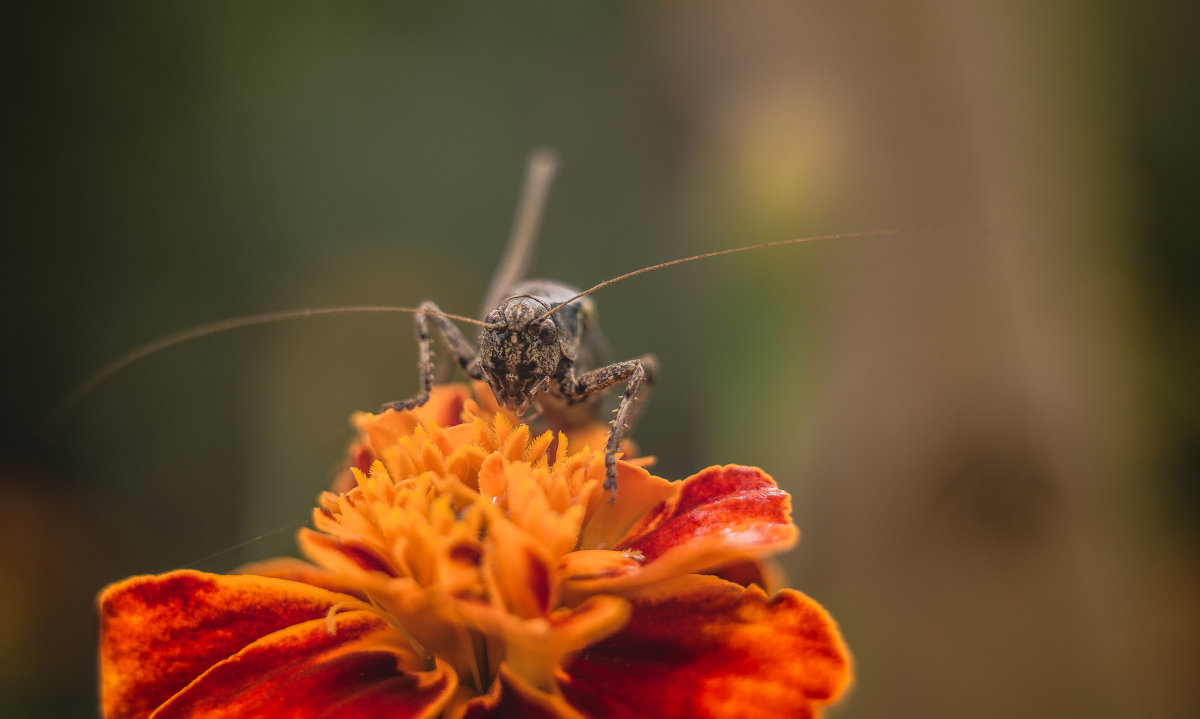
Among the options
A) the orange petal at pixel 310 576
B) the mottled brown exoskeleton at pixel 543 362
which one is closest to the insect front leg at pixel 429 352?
the mottled brown exoskeleton at pixel 543 362

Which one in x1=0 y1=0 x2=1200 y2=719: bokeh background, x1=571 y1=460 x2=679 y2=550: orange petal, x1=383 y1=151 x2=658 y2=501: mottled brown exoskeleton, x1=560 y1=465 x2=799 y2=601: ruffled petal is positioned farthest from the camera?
x1=0 y1=0 x2=1200 y2=719: bokeh background

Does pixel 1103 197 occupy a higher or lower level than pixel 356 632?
higher

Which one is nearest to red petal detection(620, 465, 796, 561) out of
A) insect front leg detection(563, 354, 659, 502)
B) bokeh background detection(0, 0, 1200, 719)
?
insect front leg detection(563, 354, 659, 502)

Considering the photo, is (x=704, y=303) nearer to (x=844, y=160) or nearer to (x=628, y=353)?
(x=628, y=353)

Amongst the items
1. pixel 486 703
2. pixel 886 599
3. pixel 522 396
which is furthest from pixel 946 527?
pixel 486 703

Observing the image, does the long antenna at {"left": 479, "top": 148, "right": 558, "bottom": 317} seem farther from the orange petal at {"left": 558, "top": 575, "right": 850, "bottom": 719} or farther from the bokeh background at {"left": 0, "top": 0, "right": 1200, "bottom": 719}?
the orange petal at {"left": 558, "top": 575, "right": 850, "bottom": 719}

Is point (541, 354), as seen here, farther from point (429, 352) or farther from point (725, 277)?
point (725, 277)

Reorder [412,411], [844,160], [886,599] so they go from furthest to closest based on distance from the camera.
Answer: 1. [844,160]
2. [886,599]
3. [412,411]

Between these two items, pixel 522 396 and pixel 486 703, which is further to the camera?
pixel 522 396
